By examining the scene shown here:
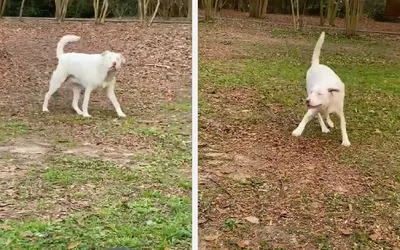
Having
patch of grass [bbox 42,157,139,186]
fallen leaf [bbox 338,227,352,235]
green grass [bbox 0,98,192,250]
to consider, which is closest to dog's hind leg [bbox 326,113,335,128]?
fallen leaf [bbox 338,227,352,235]

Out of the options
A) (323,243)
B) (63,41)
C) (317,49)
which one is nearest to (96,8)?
(63,41)

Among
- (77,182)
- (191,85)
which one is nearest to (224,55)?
(191,85)

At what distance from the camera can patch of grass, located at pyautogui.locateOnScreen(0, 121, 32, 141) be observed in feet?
4.80

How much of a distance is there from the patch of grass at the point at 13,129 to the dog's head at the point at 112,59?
0.26 meters

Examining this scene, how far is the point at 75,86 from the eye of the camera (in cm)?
148

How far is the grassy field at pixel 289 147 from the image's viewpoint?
1.47 meters

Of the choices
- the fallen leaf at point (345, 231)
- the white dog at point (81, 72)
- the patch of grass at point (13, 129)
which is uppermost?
the white dog at point (81, 72)

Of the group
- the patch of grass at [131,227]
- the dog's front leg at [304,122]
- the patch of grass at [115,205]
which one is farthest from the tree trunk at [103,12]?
the dog's front leg at [304,122]

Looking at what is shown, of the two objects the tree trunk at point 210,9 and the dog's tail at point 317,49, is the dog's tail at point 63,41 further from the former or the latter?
the dog's tail at point 317,49

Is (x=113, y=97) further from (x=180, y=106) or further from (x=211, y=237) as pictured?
(x=211, y=237)

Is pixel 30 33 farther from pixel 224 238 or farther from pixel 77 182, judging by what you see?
pixel 224 238

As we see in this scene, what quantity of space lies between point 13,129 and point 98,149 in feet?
0.72

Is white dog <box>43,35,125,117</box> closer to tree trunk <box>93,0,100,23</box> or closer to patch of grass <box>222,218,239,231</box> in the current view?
tree trunk <box>93,0,100,23</box>

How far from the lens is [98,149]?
149cm
